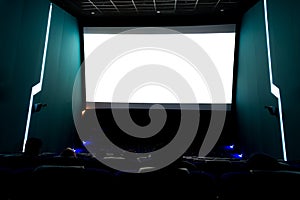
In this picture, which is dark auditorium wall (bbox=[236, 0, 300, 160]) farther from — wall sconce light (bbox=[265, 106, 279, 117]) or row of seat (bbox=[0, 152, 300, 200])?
row of seat (bbox=[0, 152, 300, 200])

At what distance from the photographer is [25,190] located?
5.91 ft

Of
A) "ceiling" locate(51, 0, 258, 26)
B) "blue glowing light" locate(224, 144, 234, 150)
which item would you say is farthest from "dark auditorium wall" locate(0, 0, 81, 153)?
"blue glowing light" locate(224, 144, 234, 150)

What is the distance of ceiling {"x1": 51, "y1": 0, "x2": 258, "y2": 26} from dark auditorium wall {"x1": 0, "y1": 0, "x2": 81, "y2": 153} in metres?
0.65

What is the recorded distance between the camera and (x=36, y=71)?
6.90m

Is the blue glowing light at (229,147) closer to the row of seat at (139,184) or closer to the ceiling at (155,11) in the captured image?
the ceiling at (155,11)

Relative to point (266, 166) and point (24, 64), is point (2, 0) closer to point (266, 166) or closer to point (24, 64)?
point (24, 64)

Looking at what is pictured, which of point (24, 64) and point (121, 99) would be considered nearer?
point (24, 64)

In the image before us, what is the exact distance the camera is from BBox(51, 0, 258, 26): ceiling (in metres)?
8.27

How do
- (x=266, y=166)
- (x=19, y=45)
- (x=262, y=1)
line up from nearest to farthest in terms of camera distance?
1. (x=266, y=166)
2. (x=19, y=45)
3. (x=262, y=1)

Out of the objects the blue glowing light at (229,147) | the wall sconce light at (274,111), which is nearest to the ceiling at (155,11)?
the wall sconce light at (274,111)

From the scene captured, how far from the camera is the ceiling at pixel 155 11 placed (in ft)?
27.1

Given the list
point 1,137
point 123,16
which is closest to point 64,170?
point 1,137

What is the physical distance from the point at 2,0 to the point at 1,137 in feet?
11.0

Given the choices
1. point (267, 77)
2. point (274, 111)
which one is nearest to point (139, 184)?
point (274, 111)
